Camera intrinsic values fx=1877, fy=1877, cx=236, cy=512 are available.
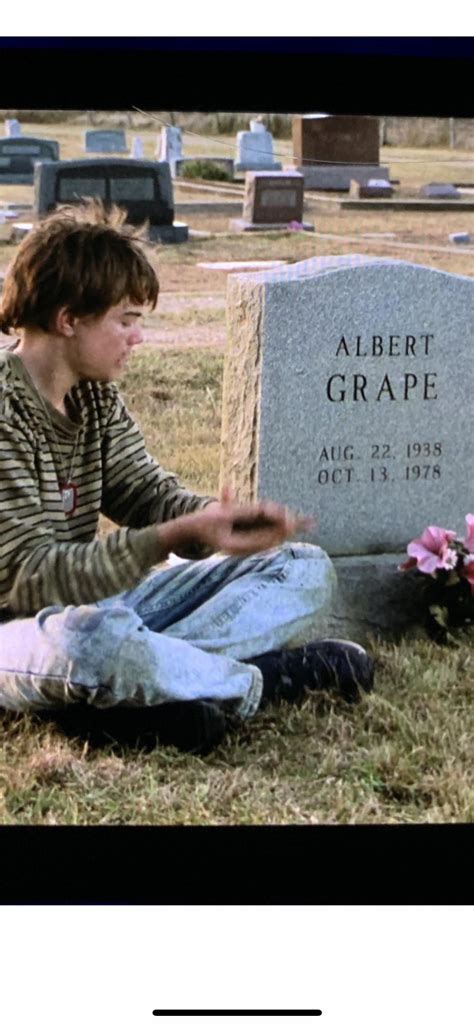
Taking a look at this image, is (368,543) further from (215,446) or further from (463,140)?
(463,140)

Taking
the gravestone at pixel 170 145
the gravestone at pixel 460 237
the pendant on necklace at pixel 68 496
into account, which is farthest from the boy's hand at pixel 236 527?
the gravestone at pixel 460 237

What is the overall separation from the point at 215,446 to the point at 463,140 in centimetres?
84

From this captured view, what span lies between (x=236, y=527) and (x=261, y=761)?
0.49m

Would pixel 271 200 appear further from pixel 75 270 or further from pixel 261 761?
pixel 261 761

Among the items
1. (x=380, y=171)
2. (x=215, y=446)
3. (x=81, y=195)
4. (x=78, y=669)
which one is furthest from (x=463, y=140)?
(x=78, y=669)

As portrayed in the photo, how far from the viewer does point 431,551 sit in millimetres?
3641

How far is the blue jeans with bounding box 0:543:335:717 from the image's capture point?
308cm

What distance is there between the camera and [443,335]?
3719 millimetres

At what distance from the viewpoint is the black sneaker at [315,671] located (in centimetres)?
332

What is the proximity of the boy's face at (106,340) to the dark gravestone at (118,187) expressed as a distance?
0.55 ft

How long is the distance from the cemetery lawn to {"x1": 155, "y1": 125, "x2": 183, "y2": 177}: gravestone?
1.15 ft
